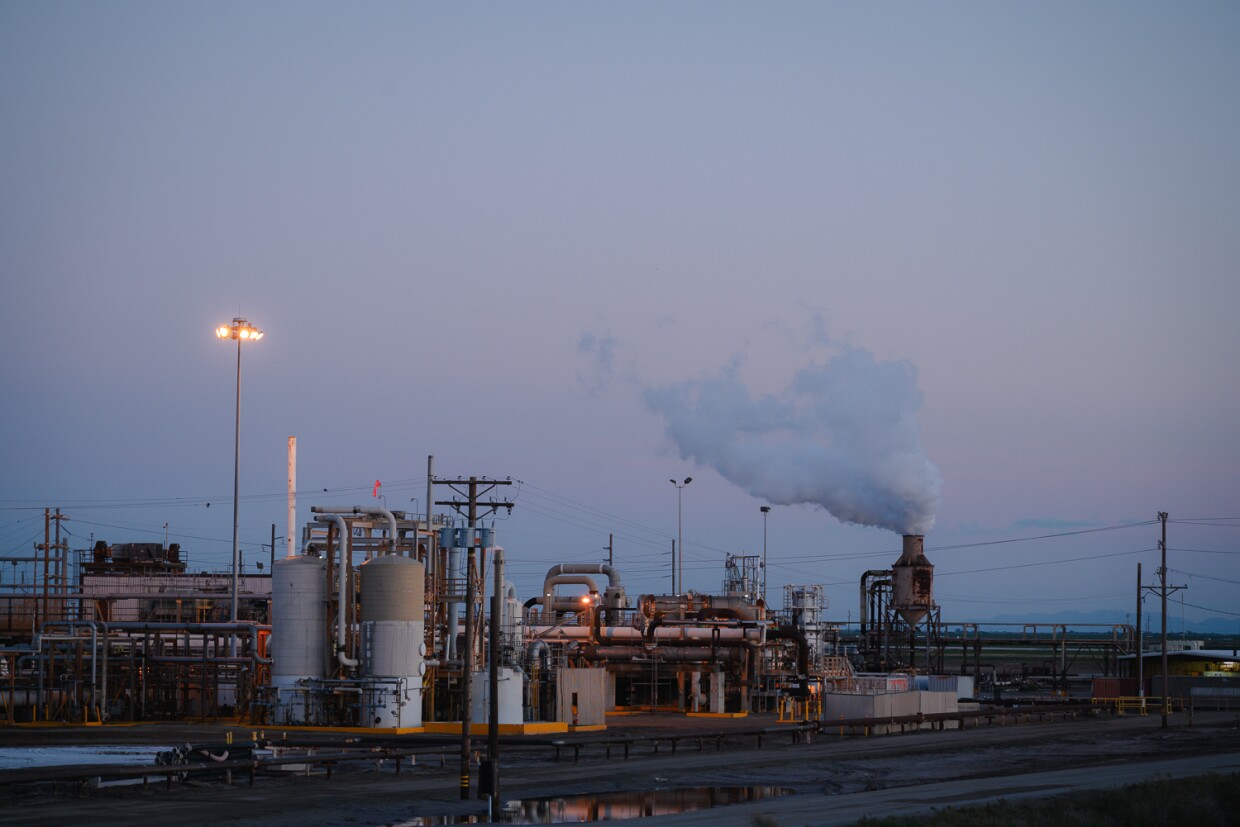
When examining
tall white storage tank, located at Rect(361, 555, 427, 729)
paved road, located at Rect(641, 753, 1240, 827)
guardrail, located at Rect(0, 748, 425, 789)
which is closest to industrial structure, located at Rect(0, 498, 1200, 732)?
tall white storage tank, located at Rect(361, 555, 427, 729)

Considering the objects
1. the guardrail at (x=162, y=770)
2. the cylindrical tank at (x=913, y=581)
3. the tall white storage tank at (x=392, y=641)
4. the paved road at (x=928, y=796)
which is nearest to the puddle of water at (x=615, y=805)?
the paved road at (x=928, y=796)

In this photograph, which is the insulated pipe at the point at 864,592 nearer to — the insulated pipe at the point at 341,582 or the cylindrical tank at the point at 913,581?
the cylindrical tank at the point at 913,581

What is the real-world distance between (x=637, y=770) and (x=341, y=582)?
1787 centimetres

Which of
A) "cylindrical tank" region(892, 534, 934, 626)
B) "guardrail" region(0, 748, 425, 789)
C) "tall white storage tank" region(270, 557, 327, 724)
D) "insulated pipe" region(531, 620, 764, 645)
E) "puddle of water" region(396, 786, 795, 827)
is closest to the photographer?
"puddle of water" region(396, 786, 795, 827)

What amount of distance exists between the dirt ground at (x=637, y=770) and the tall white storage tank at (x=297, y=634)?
2.66 m

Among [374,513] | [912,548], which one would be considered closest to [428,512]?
[374,513]

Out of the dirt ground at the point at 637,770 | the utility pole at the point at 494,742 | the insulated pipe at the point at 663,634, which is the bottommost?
the dirt ground at the point at 637,770

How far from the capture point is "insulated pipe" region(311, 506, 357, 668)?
50.7 metres

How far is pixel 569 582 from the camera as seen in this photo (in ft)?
240

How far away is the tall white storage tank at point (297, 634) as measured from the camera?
5094cm

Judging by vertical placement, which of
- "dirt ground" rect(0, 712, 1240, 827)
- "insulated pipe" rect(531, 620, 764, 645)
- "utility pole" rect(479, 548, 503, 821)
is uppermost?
"utility pole" rect(479, 548, 503, 821)

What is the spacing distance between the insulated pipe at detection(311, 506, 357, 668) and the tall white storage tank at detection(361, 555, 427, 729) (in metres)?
0.82

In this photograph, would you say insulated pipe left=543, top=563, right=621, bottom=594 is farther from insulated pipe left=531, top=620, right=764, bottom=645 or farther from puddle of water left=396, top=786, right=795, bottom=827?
puddle of water left=396, top=786, right=795, bottom=827

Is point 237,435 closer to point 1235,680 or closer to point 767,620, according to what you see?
point 767,620
